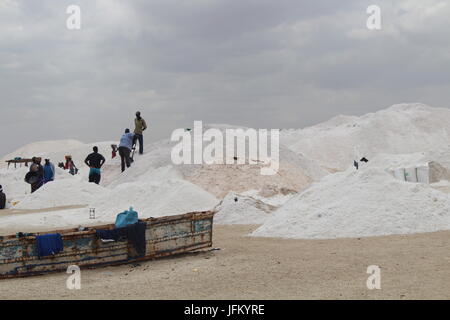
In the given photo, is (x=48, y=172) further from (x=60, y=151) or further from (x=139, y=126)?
(x=60, y=151)

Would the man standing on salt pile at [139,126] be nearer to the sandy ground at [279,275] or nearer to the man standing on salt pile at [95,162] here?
the man standing on salt pile at [95,162]

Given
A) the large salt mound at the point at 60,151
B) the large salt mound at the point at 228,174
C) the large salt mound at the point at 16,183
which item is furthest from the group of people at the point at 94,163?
the large salt mound at the point at 60,151

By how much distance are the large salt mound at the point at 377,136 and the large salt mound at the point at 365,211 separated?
2980 centimetres

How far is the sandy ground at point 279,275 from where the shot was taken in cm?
575

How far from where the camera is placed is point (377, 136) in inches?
1823

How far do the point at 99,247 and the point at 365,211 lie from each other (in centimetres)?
488

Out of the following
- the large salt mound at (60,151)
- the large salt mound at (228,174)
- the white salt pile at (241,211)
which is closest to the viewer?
the white salt pile at (241,211)

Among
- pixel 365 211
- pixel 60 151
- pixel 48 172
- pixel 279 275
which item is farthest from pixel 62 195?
pixel 60 151

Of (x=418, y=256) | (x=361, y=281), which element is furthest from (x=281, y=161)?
(x=361, y=281)

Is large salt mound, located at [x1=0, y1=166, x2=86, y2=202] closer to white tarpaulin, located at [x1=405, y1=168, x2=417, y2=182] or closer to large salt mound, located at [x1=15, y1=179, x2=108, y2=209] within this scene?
large salt mound, located at [x1=15, y1=179, x2=108, y2=209]

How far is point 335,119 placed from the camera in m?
60.0

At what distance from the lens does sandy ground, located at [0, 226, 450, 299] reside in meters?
5.75

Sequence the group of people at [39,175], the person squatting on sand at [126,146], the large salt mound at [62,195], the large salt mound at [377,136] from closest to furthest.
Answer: the large salt mound at [62,195] < the group of people at [39,175] < the person squatting on sand at [126,146] < the large salt mound at [377,136]

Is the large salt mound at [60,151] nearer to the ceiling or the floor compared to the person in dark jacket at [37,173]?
nearer to the ceiling
